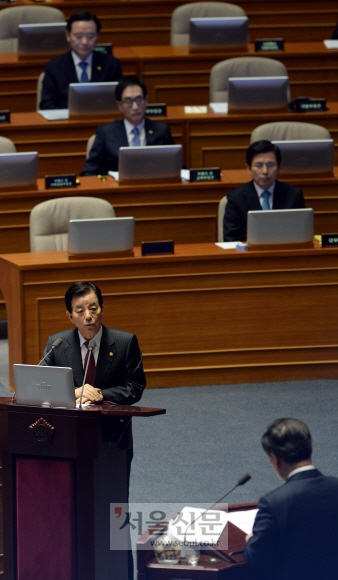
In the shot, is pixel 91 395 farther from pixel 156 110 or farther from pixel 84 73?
pixel 84 73

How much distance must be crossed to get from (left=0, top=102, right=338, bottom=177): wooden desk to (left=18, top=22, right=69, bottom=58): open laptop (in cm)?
64

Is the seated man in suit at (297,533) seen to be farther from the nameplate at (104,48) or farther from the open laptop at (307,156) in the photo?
the nameplate at (104,48)

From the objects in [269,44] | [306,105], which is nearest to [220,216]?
[306,105]

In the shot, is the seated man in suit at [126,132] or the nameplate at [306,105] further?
the nameplate at [306,105]

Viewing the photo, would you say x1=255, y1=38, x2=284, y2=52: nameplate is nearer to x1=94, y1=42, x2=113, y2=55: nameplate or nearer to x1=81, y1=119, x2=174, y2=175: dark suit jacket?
x1=94, y1=42, x2=113, y2=55: nameplate

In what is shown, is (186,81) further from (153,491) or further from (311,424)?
(153,491)

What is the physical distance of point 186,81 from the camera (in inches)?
308

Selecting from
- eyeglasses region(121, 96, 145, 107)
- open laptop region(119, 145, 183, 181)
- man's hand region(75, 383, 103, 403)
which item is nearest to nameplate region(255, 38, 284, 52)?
eyeglasses region(121, 96, 145, 107)

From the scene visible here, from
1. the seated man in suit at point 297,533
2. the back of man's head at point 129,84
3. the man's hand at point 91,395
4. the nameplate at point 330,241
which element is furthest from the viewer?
the back of man's head at point 129,84

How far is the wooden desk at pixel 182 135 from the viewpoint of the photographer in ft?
23.1

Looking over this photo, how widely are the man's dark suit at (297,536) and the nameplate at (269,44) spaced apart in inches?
224

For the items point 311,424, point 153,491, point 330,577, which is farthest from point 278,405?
point 330,577

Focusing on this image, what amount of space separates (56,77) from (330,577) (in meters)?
5.29

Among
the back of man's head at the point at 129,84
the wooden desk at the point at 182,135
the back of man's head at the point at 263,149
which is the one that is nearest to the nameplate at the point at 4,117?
the wooden desk at the point at 182,135
